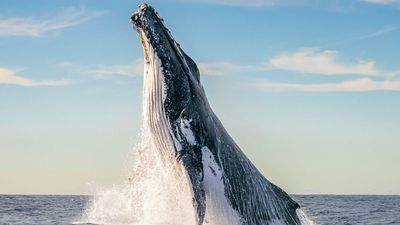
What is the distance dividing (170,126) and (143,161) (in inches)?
53.4

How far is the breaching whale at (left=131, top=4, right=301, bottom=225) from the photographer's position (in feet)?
30.1

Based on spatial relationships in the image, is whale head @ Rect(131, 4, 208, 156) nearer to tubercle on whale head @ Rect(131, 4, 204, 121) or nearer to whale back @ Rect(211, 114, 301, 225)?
tubercle on whale head @ Rect(131, 4, 204, 121)

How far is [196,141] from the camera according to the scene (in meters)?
9.24

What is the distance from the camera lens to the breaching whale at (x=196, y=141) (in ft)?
30.1

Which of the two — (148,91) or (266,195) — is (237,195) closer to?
(266,195)

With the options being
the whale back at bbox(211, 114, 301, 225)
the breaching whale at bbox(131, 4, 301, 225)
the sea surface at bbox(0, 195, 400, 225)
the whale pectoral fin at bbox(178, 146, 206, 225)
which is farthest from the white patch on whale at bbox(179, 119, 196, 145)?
the sea surface at bbox(0, 195, 400, 225)

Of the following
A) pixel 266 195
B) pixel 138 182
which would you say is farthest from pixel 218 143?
pixel 138 182

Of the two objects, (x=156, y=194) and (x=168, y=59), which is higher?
(x=168, y=59)

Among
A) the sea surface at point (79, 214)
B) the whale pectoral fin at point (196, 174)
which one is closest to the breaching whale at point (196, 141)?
the whale pectoral fin at point (196, 174)

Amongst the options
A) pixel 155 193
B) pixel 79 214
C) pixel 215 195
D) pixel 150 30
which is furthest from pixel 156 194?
pixel 79 214

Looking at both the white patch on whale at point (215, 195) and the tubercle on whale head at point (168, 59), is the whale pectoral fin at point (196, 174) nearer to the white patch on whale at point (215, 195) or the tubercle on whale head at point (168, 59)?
the white patch on whale at point (215, 195)

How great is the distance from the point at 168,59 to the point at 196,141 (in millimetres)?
1420

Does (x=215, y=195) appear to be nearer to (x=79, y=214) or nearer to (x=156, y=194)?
(x=156, y=194)

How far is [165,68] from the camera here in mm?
9469
